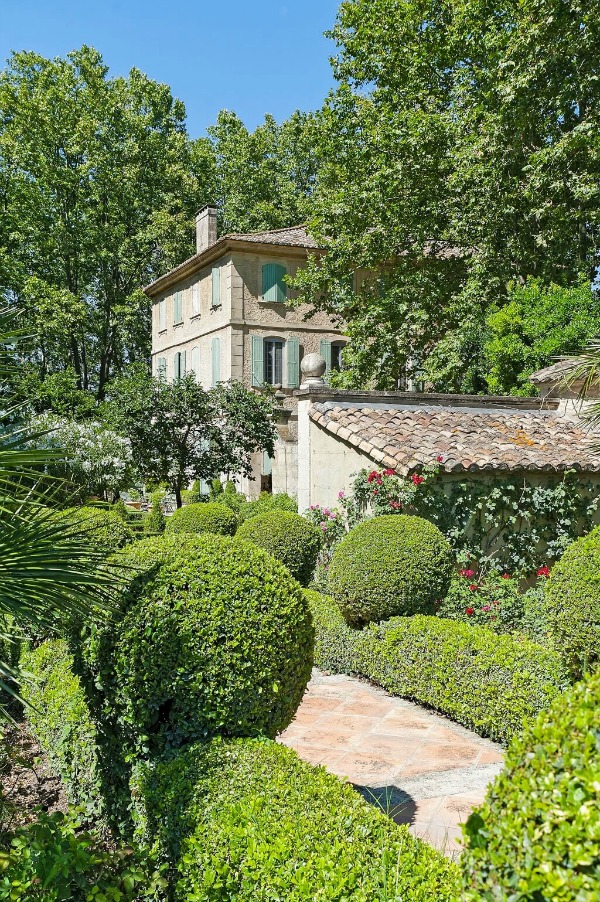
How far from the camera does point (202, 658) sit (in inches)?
149

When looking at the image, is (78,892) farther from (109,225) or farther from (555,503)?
(109,225)

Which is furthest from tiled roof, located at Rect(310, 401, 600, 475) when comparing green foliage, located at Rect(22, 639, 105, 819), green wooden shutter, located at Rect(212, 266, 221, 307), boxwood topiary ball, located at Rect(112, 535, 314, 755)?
green wooden shutter, located at Rect(212, 266, 221, 307)

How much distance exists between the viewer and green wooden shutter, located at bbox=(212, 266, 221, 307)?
25312 millimetres

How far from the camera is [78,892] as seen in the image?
11.3ft

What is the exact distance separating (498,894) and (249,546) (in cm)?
300

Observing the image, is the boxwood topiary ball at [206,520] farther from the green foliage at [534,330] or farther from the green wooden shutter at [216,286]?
the green wooden shutter at [216,286]

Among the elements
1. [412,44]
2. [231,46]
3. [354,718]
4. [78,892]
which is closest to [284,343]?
[412,44]

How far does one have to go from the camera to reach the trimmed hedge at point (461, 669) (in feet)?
18.5

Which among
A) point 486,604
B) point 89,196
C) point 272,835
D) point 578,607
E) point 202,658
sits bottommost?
point 486,604

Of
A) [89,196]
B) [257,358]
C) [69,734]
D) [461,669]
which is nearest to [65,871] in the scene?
[69,734]

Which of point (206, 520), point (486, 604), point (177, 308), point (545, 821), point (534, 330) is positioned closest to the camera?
point (545, 821)

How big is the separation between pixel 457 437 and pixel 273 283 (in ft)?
51.0

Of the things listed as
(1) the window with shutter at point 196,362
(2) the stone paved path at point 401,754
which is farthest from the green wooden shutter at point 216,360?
(2) the stone paved path at point 401,754

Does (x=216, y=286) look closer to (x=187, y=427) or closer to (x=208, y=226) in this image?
(x=208, y=226)
